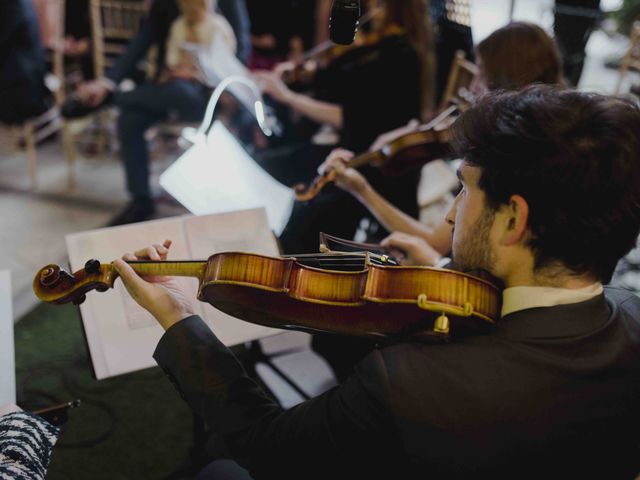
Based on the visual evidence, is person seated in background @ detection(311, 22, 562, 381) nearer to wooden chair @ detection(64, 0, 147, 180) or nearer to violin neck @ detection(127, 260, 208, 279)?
violin neck @ detection(127, 260, 208, 279)

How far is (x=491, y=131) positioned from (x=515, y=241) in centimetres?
16

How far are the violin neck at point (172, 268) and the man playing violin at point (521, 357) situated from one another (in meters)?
0.28

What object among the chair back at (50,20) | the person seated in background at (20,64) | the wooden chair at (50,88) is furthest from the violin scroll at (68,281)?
the chair back at (50,20)

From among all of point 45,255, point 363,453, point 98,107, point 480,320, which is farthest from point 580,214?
point 98,107

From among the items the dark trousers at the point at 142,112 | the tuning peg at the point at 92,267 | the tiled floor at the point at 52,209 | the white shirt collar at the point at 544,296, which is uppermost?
the white shirt collar at the point at 544,296

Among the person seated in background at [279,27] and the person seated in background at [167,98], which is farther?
the person seated in background at [279,27]

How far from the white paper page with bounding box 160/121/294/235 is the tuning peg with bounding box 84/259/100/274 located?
1.22 ft

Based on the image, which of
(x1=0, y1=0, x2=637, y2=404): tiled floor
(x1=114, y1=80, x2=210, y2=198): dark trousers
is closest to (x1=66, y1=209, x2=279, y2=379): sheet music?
(x1=0, y1=0, x2=637, y2=404): tiled floor

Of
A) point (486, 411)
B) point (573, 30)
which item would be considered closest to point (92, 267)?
point (486, 411)

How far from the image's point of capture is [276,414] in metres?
0.89

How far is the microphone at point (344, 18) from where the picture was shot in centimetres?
101

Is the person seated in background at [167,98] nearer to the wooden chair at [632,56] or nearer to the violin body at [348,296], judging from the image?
the wooden chair at [632,56]

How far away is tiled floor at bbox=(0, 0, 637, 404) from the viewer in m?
2.43

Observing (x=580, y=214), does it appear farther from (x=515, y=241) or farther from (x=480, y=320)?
(x=480, y=320)
